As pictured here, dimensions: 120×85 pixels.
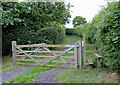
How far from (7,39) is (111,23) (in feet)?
28.6

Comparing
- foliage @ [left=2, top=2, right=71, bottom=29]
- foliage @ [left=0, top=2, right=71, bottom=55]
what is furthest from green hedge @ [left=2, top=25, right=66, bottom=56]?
foliage @ [left=2, top=2, right=71, bottom=29]

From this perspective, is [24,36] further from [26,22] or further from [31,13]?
[31,13]

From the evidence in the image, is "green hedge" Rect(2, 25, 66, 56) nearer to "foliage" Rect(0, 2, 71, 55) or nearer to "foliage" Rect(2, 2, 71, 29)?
"foliage" Rect(0, 2, 71, 55)

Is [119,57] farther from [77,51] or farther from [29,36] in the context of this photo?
[29,36]

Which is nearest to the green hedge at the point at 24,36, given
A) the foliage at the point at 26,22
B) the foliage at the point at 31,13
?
the foliage at the point at 26,22

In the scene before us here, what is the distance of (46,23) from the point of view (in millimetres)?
11492

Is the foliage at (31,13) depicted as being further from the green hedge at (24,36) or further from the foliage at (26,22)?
the green hedge at (24,36)

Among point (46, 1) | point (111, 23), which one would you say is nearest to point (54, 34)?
point (46, 1)

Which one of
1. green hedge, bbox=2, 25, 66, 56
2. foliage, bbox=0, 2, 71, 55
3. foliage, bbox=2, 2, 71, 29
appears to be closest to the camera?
foliage, bbox=2, 2, 71, 29

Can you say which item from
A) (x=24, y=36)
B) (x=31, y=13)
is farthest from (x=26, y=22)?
(x=24, y=36)

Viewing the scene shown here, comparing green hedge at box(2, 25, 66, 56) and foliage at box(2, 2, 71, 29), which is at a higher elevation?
foliage at box(2, 2, 71, 29)

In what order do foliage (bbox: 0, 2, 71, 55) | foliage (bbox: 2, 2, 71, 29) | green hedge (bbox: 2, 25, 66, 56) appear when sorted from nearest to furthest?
1. foliage (bbox: 2, 2, 71, 29)
2. foliage (bbox: 0, 2, 71, 55)
3. green hedge (bbox: 2, 25, 66, 56)

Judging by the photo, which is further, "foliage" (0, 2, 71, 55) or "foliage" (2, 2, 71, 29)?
"foliage" (0, 2, 71, 55)

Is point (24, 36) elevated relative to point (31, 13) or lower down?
lower down
